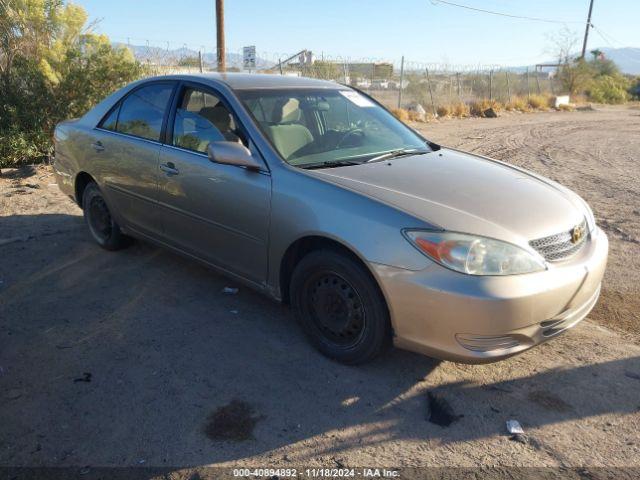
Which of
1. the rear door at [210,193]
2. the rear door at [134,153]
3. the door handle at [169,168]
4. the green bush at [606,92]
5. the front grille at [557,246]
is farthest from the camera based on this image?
the green bush at [606,92]

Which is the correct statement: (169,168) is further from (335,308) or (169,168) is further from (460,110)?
(460,110)

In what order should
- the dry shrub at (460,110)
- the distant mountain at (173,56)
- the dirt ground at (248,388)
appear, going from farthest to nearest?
the dry shrub at (460,110) < the distant mountain at (173,56) < the dirt ground at (248,388)

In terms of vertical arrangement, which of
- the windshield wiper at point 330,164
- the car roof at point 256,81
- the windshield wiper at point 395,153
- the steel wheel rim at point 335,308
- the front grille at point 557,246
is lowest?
the steel wheel rim at point 335,308

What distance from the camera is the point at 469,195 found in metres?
3.28

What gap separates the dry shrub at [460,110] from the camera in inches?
870

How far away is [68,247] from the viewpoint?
18.0ft

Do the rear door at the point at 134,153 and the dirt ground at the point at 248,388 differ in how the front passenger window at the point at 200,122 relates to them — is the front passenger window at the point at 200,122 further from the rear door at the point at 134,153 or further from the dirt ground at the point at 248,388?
the dirt ground at the point at 248,388

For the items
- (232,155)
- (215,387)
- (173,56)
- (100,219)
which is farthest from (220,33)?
(215,387)

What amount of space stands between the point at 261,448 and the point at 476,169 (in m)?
2.37

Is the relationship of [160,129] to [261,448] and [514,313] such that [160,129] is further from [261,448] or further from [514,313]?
[514,313]

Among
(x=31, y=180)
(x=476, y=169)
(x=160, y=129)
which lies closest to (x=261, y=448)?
(x=476, y=169)

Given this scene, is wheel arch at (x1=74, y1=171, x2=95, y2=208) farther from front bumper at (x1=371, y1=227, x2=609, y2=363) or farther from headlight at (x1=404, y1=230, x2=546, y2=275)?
headlight at (x1=404, y1=230, x2=546, y2=275)

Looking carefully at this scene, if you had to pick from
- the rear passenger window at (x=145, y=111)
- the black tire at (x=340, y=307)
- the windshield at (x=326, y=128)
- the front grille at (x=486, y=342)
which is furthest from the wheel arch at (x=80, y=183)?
the front grille at (x=486, y=342)

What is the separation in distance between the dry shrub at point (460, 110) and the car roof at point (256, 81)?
1856 centimetres
